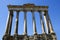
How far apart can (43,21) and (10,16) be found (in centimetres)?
718

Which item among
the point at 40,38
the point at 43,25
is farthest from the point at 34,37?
the point at 43,25

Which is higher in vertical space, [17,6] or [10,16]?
[17,6]

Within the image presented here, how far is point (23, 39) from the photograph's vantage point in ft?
91.0

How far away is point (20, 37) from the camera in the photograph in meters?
27.8

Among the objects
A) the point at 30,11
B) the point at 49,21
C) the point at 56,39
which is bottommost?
the point at 56,39

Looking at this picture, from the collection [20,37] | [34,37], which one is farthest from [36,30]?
[20,37]

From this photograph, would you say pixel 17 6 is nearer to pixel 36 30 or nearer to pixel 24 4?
pixel 24 4

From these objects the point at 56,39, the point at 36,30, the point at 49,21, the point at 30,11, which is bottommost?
the point at 56,39

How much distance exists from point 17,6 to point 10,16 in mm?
2684

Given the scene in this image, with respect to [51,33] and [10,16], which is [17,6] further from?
[51,33]

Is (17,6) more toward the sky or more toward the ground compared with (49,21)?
more toward the sky

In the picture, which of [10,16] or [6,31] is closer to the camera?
[6,31]

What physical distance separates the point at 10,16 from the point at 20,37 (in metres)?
5.50

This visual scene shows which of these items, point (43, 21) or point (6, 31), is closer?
point (6, 31)
